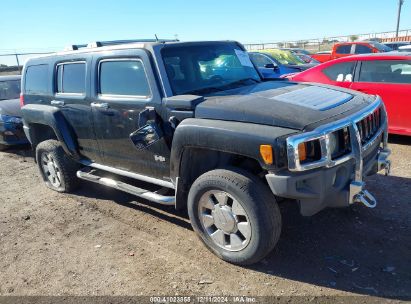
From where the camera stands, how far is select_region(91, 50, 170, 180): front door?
12.6 ft

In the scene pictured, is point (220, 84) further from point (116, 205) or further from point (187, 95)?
point (116, 205)

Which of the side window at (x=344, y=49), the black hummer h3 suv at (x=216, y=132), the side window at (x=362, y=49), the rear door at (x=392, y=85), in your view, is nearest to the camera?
the black hummer h3 suv at (x=216, y=132)

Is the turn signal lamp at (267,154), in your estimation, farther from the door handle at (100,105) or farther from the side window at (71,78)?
the side window at (71,78)

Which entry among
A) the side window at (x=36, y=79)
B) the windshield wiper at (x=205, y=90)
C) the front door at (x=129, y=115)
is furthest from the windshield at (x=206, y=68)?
the side window at (x=36, y=79)

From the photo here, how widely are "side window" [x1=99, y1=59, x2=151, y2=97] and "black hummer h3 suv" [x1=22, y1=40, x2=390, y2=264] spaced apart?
0.04 feet

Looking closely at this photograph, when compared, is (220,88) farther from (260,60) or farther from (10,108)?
(260,60)

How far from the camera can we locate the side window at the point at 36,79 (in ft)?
17.8

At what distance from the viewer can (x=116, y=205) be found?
5.10m

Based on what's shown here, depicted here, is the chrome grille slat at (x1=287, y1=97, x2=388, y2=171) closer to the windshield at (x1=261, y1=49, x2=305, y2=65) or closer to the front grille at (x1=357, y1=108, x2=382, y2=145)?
the front grille at (x1=357, y1=108, x2=382, y2=145)

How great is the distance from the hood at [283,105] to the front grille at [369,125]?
0.13 metres

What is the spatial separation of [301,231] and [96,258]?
6.85ft

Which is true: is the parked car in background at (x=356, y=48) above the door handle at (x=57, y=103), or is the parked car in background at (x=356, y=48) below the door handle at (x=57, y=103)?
below

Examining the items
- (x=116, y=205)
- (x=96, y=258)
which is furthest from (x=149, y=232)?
(x=116, y=205)

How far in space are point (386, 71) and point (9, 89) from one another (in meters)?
8.20
